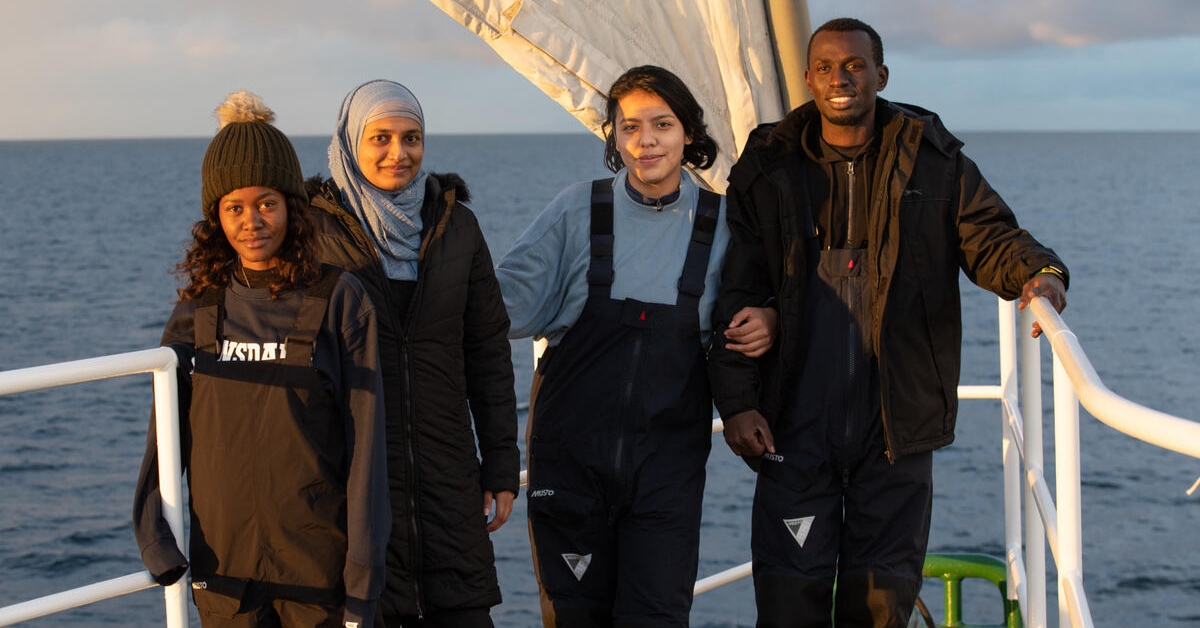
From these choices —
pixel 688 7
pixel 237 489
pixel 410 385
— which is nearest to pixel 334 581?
pixel 237 489

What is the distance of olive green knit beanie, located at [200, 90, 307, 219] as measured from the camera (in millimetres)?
2742

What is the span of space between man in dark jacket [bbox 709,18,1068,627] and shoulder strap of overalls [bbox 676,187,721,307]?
62mm

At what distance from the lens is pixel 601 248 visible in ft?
11.2

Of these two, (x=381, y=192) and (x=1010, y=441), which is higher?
(x=381, y=192)

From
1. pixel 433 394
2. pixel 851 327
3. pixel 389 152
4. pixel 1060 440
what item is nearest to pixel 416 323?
pixel 433 394

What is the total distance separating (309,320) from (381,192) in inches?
15.5

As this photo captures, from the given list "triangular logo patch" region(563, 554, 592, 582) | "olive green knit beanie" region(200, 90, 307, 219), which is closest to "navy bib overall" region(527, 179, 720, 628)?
"triangular logo patch" region(563, 554, 592, 582)

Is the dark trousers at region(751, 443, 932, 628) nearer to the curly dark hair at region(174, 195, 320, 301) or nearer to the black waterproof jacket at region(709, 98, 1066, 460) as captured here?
the black waterproof jacket at region(709, 98, 1066, 460)

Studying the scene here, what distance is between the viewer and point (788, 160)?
3.43 meters

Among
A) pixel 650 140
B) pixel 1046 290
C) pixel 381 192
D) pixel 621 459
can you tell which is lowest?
pixel 621 459

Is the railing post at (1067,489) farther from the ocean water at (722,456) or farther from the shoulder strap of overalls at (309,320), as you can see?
the ocean water at (722,456)

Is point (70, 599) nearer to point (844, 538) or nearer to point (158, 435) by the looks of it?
point (158, 435)

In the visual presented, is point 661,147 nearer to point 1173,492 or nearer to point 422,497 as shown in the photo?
point 422,497

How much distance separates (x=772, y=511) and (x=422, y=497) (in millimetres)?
989
